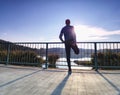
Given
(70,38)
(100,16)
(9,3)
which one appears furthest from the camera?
(9,3)

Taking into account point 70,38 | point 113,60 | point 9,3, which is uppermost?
point 9,3

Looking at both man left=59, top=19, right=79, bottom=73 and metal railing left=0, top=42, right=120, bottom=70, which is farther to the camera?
metal railing left=0, top=42, right=120, bottom=70

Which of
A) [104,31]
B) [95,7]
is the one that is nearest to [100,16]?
[95,7]

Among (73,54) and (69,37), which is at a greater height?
(69,37)

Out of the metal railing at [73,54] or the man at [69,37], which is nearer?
the man at [69,37]

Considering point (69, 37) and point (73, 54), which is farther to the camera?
point (73, 54)

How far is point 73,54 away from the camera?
268 inches

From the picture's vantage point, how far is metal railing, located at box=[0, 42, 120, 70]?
634 cm

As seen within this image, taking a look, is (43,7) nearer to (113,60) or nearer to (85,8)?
(85,8)

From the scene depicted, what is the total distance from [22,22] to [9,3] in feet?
5.61

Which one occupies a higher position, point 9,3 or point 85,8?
point 9,3

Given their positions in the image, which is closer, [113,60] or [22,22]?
[113,60]

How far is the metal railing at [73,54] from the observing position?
6340mm

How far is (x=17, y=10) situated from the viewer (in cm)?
944
